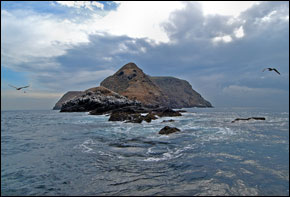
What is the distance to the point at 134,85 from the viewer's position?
529 ft

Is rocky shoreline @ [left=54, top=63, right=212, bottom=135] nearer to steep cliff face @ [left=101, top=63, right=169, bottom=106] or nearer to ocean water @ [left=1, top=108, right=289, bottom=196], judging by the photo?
steep cliff face @ [left=101, top=63, right=169, bottom=106]

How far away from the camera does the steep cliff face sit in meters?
149

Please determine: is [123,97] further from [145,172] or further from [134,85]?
[145,172]

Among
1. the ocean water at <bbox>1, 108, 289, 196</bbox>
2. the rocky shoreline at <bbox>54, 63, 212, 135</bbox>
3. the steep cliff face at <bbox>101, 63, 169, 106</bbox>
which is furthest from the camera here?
the steep cliff face at <bbox>101, 63, 169, 106</bbox>

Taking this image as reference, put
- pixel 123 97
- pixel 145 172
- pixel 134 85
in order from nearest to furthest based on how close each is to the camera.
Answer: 1. pixel 145 172
2. pixel 123 97
3. pixel 134 85

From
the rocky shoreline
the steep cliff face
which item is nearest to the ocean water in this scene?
the rocky shoreline

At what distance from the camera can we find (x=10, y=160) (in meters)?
11.1

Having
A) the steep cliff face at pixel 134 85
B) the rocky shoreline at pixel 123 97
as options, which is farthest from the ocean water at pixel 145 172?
the steep cliff face at pixel 134 85

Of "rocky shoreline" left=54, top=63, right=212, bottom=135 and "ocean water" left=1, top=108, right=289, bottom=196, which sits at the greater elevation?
"rocky shoreline" left=54, top=63, right=212, bottom=135

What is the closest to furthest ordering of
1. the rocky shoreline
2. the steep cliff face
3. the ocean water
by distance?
the ocean water → the rocky shoreline → the steep cliff face

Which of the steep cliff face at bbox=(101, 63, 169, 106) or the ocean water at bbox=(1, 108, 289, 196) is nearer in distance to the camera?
the ocean water at bbox=(1, 108, 289, 196)

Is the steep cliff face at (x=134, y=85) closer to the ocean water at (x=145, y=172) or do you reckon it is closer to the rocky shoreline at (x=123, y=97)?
the rocky shoreline at (x=123, y=97)

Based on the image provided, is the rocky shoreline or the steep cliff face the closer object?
the rocky shoreline

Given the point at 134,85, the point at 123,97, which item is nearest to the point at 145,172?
the point at 123,97
